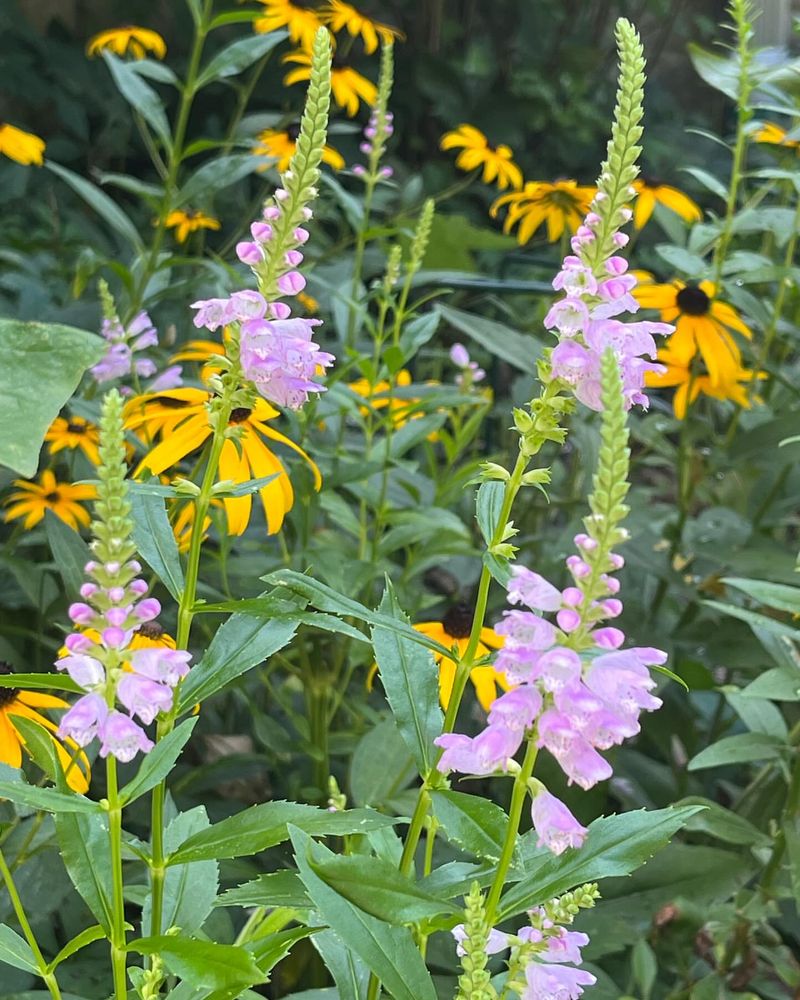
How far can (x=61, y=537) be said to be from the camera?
0.81 metres

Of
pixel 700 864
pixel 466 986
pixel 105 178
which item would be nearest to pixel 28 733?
pixel 466 986

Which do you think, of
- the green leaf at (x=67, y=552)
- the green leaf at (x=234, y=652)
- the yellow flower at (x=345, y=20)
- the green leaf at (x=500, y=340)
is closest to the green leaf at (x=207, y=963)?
the green leaf at (x=234, y=652)

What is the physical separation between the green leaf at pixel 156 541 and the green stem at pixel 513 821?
21 cm

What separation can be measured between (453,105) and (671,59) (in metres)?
1.07

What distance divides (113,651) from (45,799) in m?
0.08

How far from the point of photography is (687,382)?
128 centimetres

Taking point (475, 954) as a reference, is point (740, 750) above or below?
below

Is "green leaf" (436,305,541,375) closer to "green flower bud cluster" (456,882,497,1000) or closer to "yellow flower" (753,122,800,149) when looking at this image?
"yellow flower" (753,122,800,149)

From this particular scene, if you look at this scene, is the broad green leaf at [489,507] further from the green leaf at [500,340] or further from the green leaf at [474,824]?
the green leaf at [500,340]

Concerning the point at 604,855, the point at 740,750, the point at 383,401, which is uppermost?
the point at 604,855

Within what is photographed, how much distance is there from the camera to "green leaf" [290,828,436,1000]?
45cm

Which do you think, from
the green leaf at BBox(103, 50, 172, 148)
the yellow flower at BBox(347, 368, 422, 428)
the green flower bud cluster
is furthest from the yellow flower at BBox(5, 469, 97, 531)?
the green flower bud cluster

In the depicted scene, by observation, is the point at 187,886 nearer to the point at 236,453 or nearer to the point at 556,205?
the point at 236,453

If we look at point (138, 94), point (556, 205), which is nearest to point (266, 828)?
point (138, 94)
